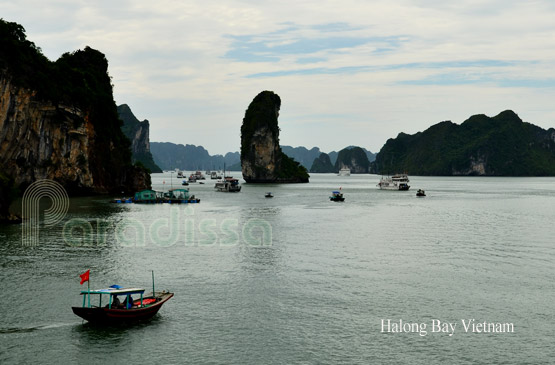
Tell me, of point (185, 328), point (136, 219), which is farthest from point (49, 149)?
point (185, 328)

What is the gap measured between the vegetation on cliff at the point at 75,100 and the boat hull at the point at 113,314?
77.2 metres

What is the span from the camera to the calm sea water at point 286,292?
24.5 m

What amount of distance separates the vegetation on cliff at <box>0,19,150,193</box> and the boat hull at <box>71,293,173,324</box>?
3041 inches

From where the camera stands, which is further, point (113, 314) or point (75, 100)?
point (75, 100)

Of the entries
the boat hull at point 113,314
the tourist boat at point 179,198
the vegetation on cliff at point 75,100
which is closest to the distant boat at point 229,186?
the vegetation on cliff at point 75,100

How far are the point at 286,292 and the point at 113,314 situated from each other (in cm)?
1188

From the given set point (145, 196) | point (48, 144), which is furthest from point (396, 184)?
point (48, 144)

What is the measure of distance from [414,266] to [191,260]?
66.6 ft

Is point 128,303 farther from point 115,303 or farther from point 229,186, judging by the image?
point 229,186

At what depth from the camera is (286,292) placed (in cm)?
3406

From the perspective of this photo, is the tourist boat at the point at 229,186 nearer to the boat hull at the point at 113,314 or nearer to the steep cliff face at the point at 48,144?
the steep cliff face at the point at 48,144

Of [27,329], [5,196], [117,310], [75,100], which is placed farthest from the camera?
[75,100]

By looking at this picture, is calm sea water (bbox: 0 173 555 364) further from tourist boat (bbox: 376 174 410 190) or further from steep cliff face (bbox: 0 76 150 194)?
tourist boat (bbox: 376 174 410 190)

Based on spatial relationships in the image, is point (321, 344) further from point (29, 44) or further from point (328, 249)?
point (29, 44)
